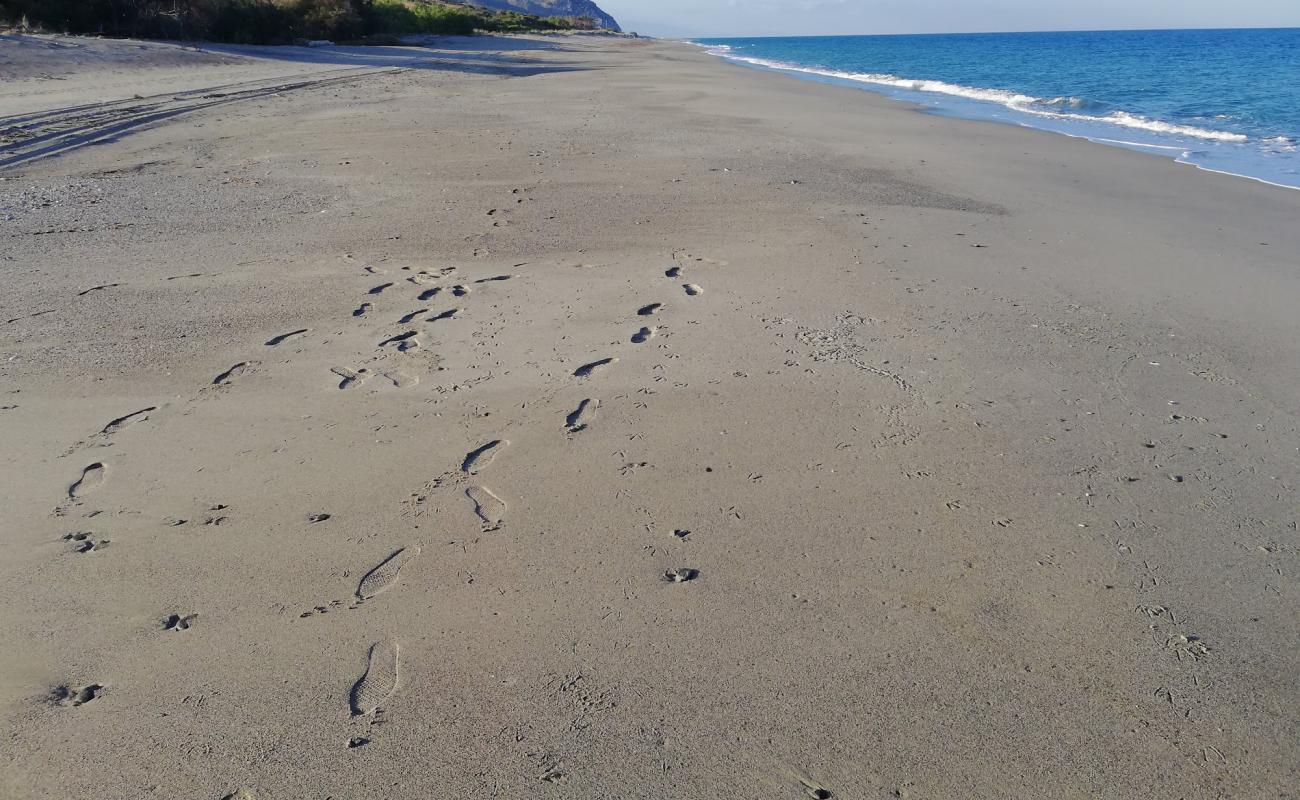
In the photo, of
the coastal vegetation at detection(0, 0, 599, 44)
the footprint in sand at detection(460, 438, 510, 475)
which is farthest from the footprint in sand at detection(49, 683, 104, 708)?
the coastal vegetation at detection(0, 0, 599, 44)

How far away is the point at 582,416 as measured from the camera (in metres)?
3.56

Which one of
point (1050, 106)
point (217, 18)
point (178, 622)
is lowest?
point (178, 622)

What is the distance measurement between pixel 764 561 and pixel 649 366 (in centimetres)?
155

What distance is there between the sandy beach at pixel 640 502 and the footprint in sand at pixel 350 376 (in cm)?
6

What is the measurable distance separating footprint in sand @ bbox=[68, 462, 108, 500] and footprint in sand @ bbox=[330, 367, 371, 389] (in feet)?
3.16

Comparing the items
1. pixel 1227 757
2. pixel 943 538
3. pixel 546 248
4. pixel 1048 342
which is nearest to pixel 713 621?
pixel 943 538

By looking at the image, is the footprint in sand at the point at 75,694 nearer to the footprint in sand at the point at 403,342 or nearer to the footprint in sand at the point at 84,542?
the footprint in sand at the point at 84,542

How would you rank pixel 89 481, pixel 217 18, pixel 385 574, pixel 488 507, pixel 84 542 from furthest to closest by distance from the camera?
pixel 217 18 → pixel 89 481 → pixel 488 507 → pixel 84 542 → pixel 385 574

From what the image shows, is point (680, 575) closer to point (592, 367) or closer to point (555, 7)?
point (592, 367)

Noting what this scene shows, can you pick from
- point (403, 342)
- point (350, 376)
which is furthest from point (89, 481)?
point (403, 342)

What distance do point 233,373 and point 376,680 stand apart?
7.47ft

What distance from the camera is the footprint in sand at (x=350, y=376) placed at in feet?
12.4

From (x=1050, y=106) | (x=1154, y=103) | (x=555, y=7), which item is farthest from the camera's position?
(x=555, y=7)

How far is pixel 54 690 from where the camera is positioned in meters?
2.10
